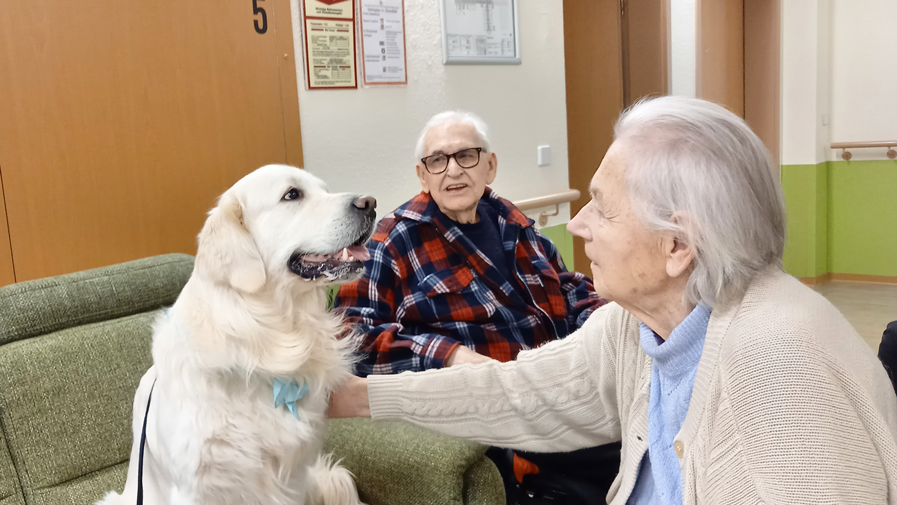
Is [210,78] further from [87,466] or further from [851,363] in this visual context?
[851,363]

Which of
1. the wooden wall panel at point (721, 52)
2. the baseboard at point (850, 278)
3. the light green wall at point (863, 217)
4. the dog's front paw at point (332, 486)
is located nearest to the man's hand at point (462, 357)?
the dog's front paw at point (332, 486)

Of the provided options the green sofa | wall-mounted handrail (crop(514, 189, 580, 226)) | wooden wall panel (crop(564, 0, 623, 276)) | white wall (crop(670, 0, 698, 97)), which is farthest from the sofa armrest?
white wall (crop(670, 0, 698, 97))

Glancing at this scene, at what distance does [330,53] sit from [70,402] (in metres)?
1.44

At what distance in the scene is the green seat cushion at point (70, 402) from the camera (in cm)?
140

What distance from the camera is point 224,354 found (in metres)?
1.22

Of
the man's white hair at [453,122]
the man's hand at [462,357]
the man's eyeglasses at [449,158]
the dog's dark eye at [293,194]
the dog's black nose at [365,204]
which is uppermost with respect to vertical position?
the man's white hair at [453,122]

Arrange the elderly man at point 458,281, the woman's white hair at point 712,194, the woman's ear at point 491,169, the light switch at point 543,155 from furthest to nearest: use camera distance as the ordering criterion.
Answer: the light switch at point 543,155, the woman's ear at point 491,169, the elderly man at point 458,281, the woman's white hair at point 712,194

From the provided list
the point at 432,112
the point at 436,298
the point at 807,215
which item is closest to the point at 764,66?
the point at 807,215

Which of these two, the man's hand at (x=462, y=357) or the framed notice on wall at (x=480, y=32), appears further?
the framed notice on wall at (x=480, y=32)

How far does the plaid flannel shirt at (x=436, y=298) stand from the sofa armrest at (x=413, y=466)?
265 millimetres

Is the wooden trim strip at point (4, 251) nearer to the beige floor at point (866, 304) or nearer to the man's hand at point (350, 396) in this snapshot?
the man's hand at point (350, 396)

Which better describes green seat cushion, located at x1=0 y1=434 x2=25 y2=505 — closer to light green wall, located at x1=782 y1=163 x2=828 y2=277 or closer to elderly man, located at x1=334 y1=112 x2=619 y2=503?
elderly man, located at x1=334 y1=112 x2=619 y2=503

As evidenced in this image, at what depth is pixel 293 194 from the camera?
137 centimetres

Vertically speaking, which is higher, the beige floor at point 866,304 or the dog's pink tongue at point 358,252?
the dog's pink tongue at point 358,252
